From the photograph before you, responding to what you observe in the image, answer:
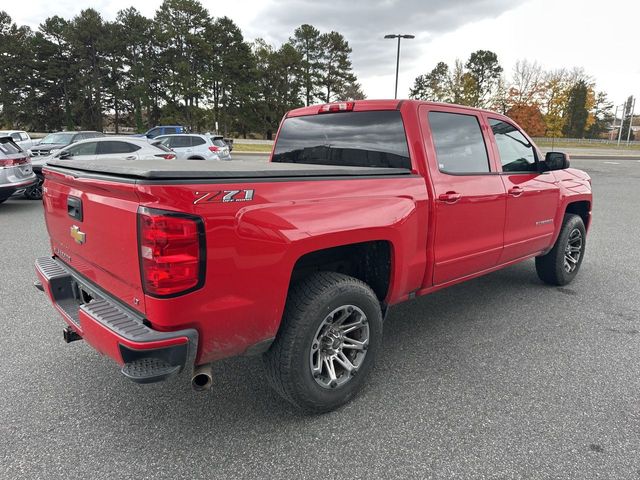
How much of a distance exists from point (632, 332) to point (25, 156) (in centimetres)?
1090

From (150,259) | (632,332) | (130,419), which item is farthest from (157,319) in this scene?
(632,332)

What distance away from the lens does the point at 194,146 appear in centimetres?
1800

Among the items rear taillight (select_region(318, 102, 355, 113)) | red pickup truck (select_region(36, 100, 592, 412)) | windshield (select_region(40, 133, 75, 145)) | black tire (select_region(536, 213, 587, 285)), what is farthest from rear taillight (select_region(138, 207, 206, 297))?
windshield (select_region(40, 133, 75, 145))

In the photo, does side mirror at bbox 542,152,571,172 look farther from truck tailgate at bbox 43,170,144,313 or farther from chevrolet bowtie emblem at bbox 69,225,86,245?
chevrolet bowtie emblem at bbox 69,225,86,245

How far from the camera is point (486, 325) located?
3.92 meters

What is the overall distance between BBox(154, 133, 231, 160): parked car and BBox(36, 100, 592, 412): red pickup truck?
574 inches

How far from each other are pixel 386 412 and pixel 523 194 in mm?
2450

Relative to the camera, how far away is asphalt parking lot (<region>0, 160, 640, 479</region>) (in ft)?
7.21

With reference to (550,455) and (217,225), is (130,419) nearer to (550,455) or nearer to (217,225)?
(217,225)

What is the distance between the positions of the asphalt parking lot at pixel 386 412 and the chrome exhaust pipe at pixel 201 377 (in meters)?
0.42

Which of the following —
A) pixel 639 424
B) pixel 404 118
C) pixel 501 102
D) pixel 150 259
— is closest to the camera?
pixel 150 259

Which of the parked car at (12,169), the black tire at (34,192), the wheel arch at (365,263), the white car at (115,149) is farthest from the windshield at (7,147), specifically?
the wheel arch at (365,263)

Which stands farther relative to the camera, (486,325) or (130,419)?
(486,325)

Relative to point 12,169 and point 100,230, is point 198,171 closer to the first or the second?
point 100,230
